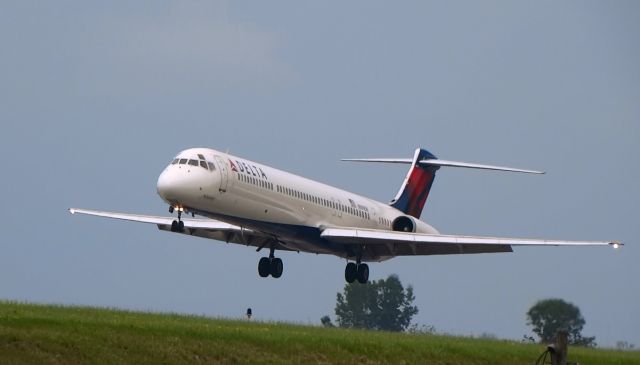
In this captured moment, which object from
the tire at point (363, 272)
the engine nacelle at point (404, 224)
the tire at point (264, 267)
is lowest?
the tire at point (264, 267)

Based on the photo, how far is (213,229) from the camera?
186 feet

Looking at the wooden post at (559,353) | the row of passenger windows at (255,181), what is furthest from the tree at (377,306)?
the wooden post at (559,353)

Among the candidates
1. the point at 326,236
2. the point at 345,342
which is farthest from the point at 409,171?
the point at 345,342

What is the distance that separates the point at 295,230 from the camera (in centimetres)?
5438

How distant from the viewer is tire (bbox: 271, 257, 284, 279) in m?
57.1

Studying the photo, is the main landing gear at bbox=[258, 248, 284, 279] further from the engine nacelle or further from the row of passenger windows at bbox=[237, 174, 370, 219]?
the engine nacelle

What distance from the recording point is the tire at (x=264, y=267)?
188 ft

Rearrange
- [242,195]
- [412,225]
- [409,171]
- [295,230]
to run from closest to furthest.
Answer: [242,195] → [295,230] → [412,225] → [409,171]

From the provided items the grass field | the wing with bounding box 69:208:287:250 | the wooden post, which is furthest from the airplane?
the wooden post

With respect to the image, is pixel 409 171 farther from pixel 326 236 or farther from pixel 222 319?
pixel 222 319

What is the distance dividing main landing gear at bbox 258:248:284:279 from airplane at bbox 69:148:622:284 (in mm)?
37

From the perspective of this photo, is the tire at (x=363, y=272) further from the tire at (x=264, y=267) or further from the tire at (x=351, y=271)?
the tire at (x=264, y=267)

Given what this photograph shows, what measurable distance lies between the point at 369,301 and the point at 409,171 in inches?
260

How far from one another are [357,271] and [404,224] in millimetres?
4426
